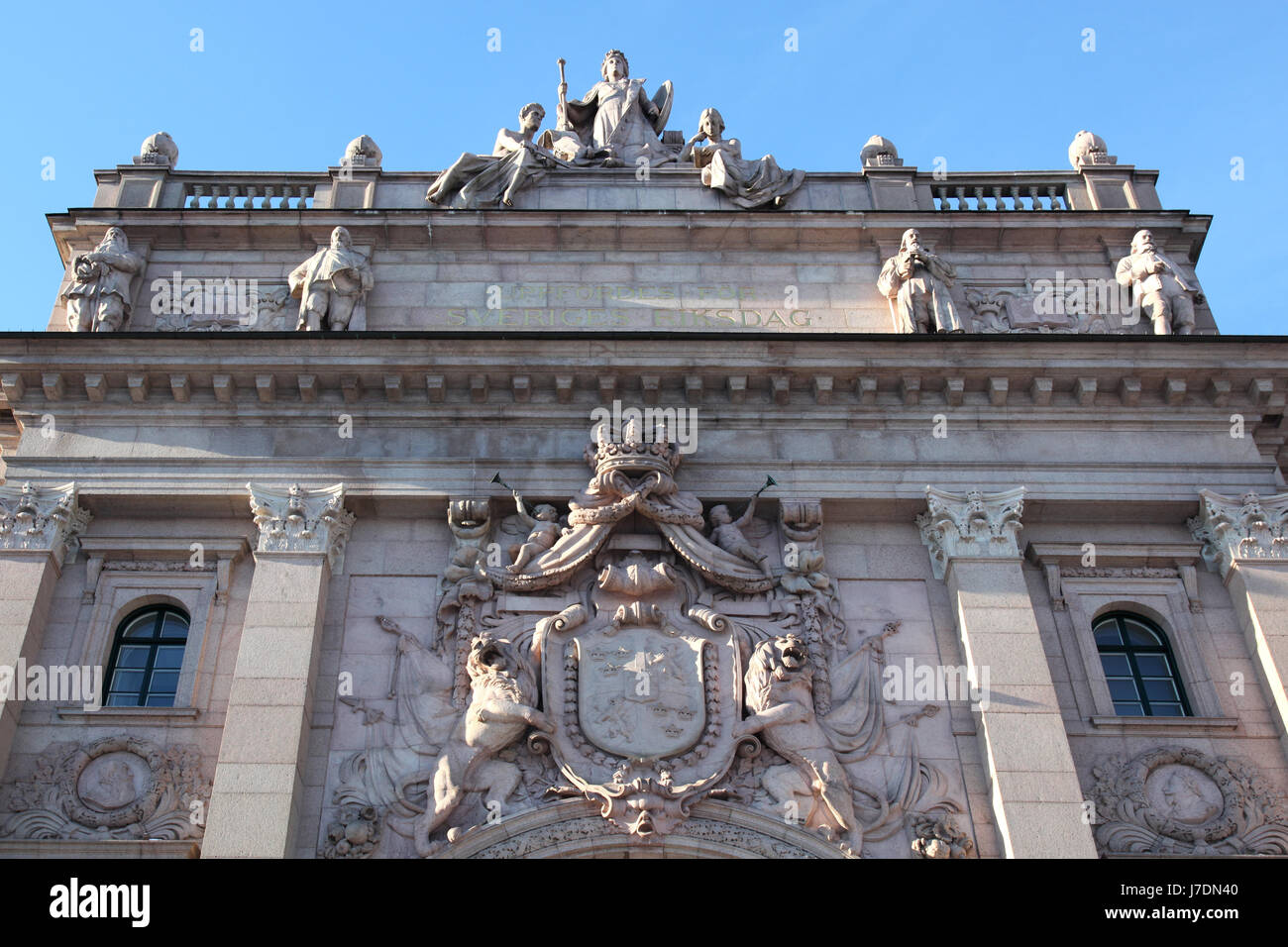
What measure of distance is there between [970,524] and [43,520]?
11627 millimetres

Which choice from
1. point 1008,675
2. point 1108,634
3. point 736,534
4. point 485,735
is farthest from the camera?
point 1108,634

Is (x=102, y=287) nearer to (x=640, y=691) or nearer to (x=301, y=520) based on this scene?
(x=301, y=520)

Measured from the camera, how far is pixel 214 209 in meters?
22.5

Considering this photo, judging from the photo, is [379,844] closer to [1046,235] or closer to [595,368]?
[595,368]

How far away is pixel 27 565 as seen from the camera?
1809cm

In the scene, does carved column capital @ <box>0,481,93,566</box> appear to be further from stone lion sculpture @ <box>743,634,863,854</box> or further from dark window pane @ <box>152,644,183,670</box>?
stone lion sculpture @ <box>743,634,863,854</box>

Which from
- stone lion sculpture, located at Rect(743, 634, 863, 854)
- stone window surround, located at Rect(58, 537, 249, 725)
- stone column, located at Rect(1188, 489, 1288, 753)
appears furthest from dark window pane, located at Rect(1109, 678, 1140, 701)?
stone window surround, located at Rect(58, 537, 249, 725)

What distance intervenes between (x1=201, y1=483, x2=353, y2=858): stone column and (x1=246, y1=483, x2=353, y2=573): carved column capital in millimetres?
12

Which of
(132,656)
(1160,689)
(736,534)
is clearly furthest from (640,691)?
(1160,689)

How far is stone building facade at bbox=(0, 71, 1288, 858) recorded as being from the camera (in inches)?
652

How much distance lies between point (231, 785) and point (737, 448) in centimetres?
768
